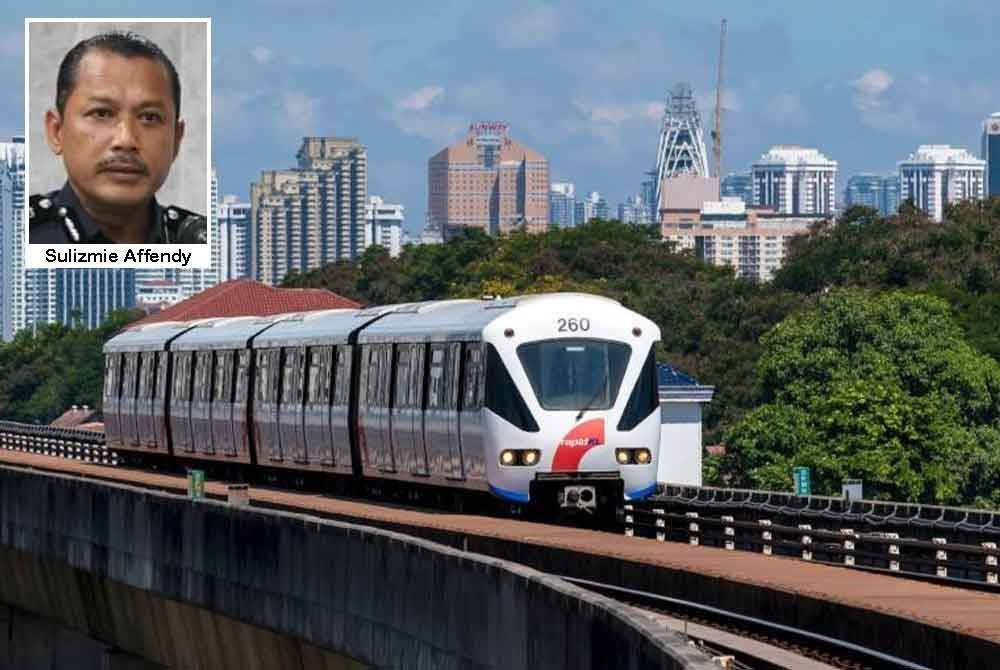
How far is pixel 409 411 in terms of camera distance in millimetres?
37469

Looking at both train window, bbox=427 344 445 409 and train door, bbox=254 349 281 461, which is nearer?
train window, bbox=427 344 445 409

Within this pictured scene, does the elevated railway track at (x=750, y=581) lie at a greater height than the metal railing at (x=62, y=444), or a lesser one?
greater

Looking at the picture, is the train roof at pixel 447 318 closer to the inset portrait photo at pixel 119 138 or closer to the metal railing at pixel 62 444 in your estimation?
the metal railing at pixel 62 444

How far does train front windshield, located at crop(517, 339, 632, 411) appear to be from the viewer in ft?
113

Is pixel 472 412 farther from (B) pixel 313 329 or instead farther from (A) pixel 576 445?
(B) pixel 313 329

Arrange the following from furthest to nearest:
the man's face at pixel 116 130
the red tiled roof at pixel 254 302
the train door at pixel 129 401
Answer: the red tiled roof at pixel 254 302 → the man's face at pixel 116 130 → the train door at pixel 129 401

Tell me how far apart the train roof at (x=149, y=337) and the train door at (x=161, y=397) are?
0.30 m

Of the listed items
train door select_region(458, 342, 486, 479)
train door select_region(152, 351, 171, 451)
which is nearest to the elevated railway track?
train door select_region(458, 342, 486, 479)

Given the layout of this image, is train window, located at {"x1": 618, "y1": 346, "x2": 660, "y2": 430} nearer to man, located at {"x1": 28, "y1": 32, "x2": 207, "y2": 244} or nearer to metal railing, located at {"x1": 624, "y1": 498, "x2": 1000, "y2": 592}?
metal railing, located at {"x1": 624, "y1": 498, "x2": 1000, "y2": 592}

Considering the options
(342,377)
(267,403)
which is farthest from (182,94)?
(342,377)

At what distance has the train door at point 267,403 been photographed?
4538 cm

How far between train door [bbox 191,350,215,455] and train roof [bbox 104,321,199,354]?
2.34m

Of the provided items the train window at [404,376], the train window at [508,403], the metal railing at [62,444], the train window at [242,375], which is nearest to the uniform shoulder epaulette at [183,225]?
the metal railing at [62,444]

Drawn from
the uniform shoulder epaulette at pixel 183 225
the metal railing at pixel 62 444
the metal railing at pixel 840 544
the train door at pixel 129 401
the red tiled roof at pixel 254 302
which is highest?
the uniform shoulder epaulette at pixel 183 225
